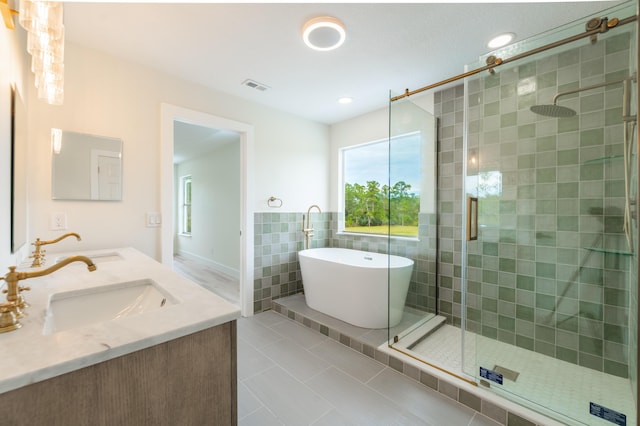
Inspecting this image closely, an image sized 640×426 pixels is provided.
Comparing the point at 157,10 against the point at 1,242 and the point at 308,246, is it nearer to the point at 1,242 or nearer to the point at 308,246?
the point at 1,242

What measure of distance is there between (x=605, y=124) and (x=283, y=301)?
323 cm

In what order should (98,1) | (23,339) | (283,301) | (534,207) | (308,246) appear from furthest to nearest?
(308,246) → (283,301) → (534,207) → (98,1) → (23,339)

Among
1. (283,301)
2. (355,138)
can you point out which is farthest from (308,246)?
Answer: (355,138)

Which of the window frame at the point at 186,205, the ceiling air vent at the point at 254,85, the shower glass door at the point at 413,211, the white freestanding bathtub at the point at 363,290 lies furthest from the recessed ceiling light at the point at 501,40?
the window frame at the point at 186,205

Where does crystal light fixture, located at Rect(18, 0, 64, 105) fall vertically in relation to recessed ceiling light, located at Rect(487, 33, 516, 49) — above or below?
below

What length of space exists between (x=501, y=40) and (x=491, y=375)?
2337 mm

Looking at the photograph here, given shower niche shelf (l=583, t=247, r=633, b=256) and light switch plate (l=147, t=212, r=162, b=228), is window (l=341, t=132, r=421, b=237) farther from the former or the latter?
light switch plate (l=147, t=212, r=162, b=228)

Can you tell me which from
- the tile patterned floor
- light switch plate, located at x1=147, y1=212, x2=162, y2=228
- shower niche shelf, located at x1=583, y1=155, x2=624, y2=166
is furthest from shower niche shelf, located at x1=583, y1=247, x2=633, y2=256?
light switch plate, located at x1=147, y1=212, x2=162, y2=228

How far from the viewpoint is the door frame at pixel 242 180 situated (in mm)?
2354

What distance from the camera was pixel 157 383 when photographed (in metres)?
0.70

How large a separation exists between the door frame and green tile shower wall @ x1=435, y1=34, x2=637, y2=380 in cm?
219

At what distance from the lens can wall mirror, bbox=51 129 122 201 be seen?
189cm

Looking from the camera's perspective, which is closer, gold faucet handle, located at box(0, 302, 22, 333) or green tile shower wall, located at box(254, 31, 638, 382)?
gold faucet handle, located at box(0, 302, 22, 333)

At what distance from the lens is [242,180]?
3.02m
